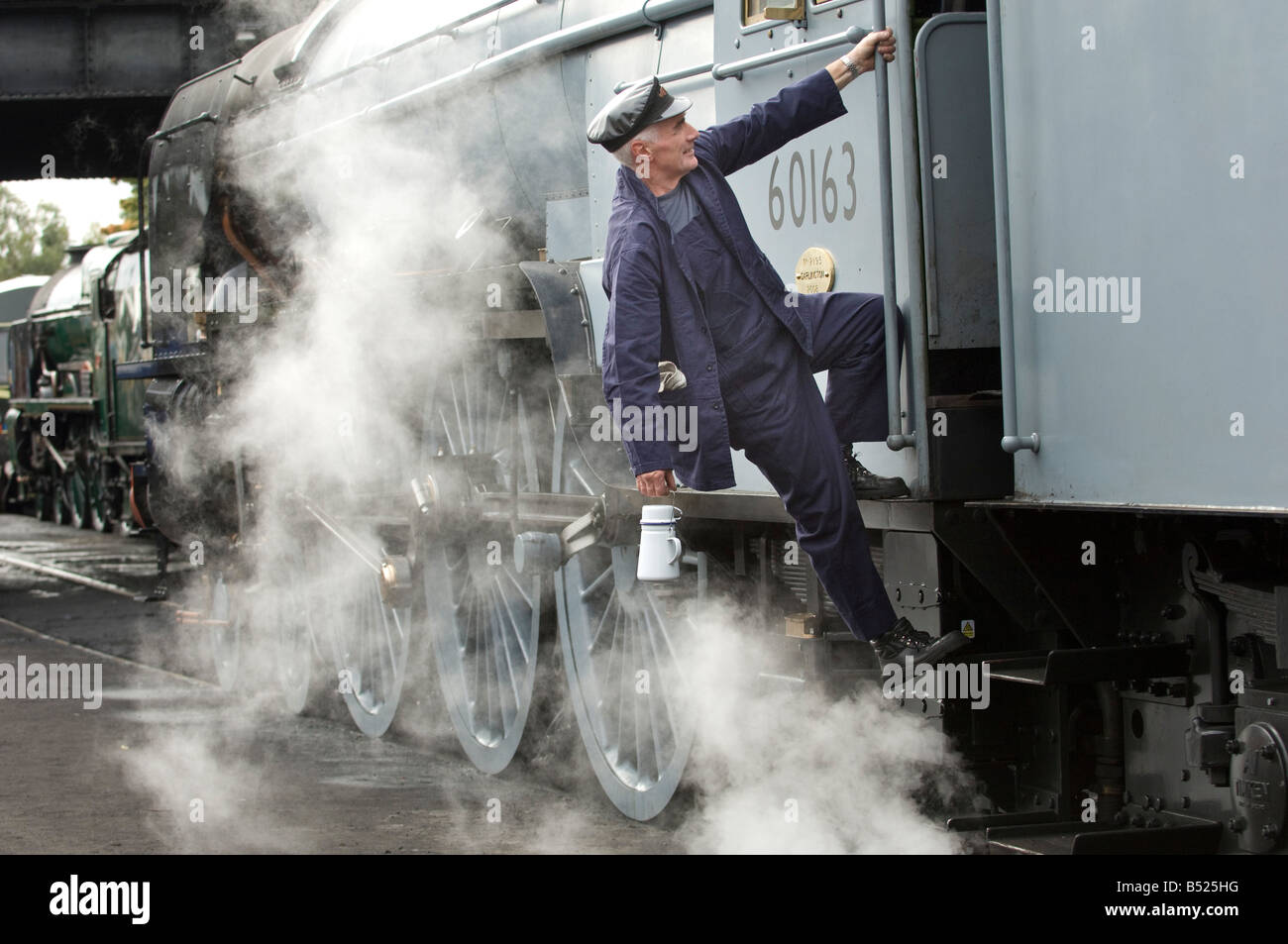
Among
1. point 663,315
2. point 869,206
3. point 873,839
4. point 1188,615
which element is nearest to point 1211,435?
point 1188,615

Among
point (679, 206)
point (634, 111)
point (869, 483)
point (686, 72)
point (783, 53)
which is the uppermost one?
point (686, 72)

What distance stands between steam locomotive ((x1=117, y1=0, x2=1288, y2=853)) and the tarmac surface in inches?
9.1

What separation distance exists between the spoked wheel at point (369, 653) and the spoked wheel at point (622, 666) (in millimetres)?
1470

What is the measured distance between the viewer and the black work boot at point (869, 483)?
3.60 m

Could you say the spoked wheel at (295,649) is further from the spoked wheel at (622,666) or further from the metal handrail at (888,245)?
the metal handrail at (888,245)

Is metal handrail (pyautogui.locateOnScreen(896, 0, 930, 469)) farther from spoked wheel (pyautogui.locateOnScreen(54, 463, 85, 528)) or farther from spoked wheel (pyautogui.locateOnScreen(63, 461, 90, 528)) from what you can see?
spoked wheel (pyautogui.locateOnScreen(54, 463, 85, 528))

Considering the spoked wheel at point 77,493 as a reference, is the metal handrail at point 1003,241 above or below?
above

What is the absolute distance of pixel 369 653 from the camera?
290 inches

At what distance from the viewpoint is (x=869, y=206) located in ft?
12.0

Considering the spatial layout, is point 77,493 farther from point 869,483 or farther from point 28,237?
point 28,237

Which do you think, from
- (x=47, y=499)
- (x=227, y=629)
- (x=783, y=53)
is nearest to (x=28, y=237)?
(x=47, y=499)

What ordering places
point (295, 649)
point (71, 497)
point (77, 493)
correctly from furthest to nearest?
1. point (71, 497)
2. point (77, 493)
3. point (295, 649)

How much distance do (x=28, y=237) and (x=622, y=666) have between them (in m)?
70.4

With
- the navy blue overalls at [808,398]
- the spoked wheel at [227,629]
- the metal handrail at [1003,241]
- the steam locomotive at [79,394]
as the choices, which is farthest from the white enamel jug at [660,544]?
the steam locomotive at [79,394]
